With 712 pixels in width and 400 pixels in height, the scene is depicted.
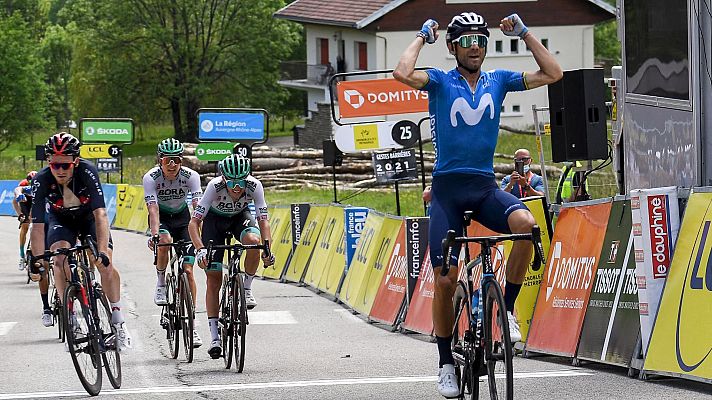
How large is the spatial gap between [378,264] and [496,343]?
32.9ft

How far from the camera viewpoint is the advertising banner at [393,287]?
1598 centimetres

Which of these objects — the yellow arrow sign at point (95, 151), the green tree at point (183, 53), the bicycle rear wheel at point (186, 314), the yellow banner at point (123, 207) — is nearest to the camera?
the bicycle rear wheel at point (186, 314)

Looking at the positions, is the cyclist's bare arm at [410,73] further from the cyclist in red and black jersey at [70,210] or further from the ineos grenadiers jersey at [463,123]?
the cyclist in red and black jersey at [70,210]

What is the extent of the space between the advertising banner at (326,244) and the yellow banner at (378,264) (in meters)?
3.54

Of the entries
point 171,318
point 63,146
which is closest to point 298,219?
point 171,318

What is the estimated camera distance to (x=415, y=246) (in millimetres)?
15523

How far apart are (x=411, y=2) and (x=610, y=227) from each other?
59.7m

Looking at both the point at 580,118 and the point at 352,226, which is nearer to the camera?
the point at 580,118

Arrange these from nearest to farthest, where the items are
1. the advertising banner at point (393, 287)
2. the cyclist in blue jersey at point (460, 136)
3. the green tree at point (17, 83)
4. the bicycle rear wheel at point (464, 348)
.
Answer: the bicycle rear wheel at point (464, 348) < the cyclist in blue jersey at point (460, 136) < the advertising banner at point (393, 287) < the green tree at point (17, 83)

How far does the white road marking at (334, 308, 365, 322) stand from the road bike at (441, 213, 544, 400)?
957cm

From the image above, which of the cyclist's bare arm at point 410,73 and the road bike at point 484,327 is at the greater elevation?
the cyclist's bare arm at point 410,73

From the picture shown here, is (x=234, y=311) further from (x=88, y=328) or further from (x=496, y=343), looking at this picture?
(x=496, y=343)

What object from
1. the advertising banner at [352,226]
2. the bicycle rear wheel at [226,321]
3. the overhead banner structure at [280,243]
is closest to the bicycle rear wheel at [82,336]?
the bicycle rear wheel at [226,321]

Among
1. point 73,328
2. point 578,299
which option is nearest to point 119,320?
point 73,328
